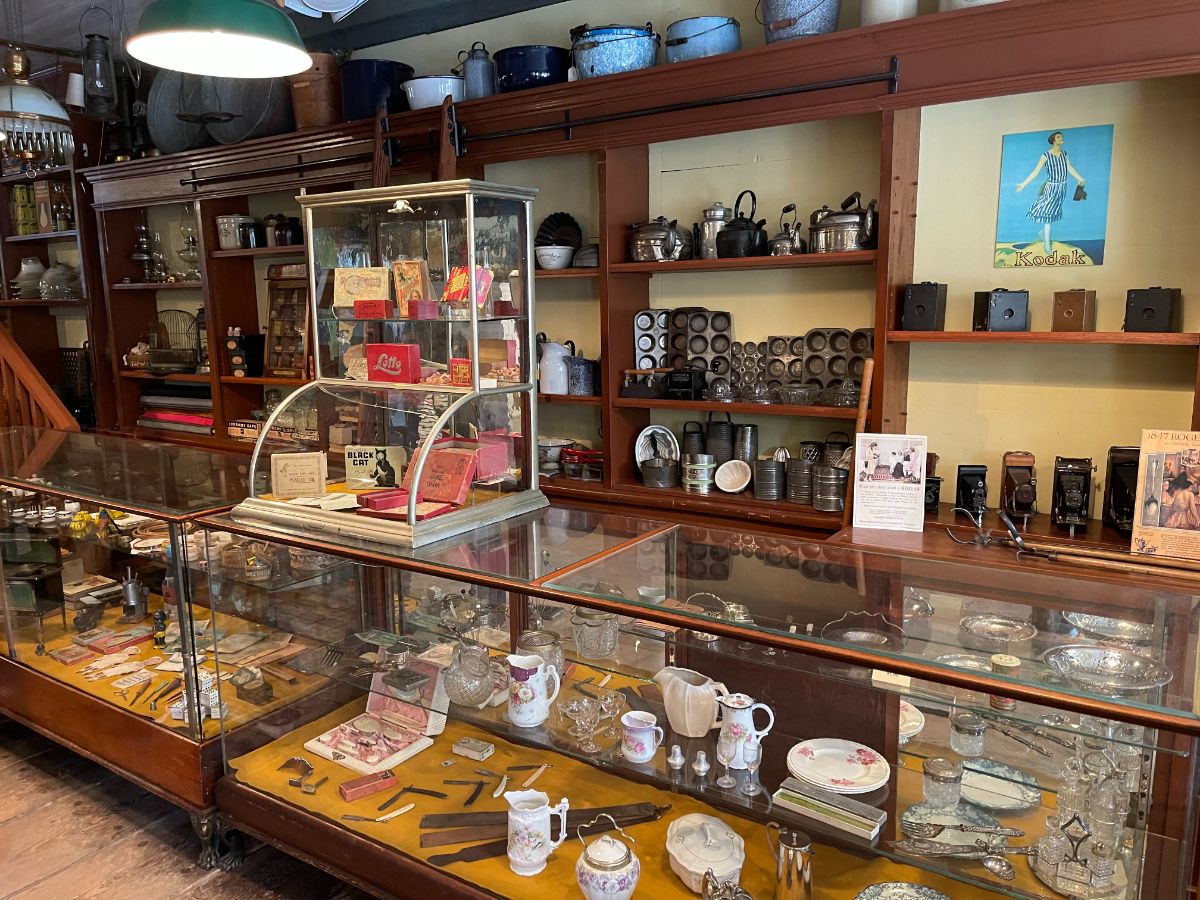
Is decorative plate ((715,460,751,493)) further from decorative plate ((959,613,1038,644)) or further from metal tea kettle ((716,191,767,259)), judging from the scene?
decorative plate ((959,613,1038,644))

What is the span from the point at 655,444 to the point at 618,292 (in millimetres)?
609

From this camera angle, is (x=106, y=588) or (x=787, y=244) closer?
(x=787, y=244)

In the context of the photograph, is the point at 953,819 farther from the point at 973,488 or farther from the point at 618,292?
the point at 618,292

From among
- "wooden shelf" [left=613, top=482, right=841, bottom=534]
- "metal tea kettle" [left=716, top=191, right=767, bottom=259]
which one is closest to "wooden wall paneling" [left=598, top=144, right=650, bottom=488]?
"wooden shelf" [left=613, top=482, right=841, bottom=534]

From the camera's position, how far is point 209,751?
2396mm

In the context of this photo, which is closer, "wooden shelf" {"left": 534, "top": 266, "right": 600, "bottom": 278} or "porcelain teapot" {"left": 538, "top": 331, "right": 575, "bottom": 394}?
"wooden shelf" {"left": 534, "top": 266, "right": 600, "bottom": 278}

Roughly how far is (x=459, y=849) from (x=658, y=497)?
1.48m

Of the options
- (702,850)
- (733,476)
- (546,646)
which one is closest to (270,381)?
(733,476)

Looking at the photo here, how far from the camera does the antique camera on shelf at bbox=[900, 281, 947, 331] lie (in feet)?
8.45

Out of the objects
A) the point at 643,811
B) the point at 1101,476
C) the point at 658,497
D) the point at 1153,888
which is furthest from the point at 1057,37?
the point at 643,811

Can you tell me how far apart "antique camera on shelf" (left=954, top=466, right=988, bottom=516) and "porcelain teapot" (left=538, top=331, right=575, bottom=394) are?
1.51m

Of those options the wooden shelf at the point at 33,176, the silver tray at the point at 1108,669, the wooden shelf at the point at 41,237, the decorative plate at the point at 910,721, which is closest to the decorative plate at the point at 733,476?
the decorative plate at the point at 910,721

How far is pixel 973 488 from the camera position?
8.60ft

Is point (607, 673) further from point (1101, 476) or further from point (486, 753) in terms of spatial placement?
point (1101, 476)
